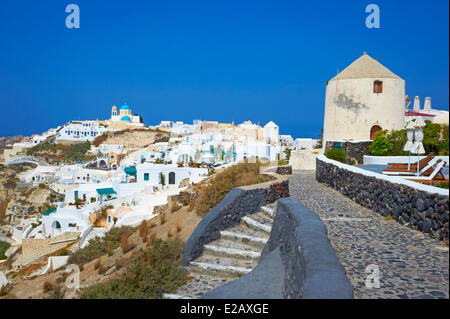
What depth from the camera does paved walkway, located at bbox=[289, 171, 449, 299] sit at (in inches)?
133

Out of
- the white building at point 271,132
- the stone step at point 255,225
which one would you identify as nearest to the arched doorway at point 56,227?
the stone step at point 255,225

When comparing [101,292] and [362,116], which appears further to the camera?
[362,116]

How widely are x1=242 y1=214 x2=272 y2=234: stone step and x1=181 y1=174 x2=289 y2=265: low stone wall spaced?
0.15 metres

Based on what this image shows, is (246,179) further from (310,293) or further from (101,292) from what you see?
(310,293)

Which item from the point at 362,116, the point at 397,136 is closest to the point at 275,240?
the point at 397,136

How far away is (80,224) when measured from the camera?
66.6 feet

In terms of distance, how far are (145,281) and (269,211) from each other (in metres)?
2.99

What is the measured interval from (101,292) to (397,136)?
1334cm

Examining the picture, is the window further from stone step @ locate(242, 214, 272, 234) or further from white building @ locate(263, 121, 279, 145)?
white building @ locate(263, 121, 279, 145)

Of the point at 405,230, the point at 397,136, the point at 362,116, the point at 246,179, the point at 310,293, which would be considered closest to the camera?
the point at 310,293

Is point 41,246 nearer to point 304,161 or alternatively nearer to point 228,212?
point 304,161
